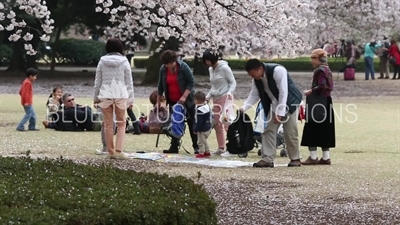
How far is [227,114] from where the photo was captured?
464 inches

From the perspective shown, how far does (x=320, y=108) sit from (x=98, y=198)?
5.72 meters

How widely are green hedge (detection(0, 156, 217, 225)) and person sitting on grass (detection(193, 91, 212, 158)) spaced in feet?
15.6

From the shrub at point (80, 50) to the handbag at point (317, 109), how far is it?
35738 millimetres

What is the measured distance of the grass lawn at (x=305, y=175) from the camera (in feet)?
25.6

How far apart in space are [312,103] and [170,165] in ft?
6.49

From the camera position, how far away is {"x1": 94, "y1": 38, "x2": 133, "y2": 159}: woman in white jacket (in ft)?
34.7

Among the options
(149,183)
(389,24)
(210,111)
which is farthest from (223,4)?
(389,24)

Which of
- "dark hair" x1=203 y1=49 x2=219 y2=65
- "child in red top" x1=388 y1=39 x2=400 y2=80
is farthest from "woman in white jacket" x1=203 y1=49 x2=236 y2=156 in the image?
"child in red top" x1=388 y1=39 x2=400 y2=80

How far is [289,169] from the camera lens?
10352 millimetres

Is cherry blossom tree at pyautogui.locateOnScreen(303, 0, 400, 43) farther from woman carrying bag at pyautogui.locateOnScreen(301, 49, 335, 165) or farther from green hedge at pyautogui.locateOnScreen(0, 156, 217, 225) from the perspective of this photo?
green hedge at pyautogui.locateOnScreen(0, 156, 217, 225)

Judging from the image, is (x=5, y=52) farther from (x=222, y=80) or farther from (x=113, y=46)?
(x=113, y=46)

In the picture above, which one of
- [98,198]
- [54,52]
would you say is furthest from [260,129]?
[54,52]

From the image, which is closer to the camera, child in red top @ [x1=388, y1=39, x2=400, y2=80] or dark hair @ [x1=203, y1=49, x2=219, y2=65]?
dark hair @ [x1=203, y1=49, x2=219, y2=65]

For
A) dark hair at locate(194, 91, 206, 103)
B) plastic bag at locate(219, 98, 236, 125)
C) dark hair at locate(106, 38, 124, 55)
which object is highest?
dark hair at locate(106, 38, 124, 55)
